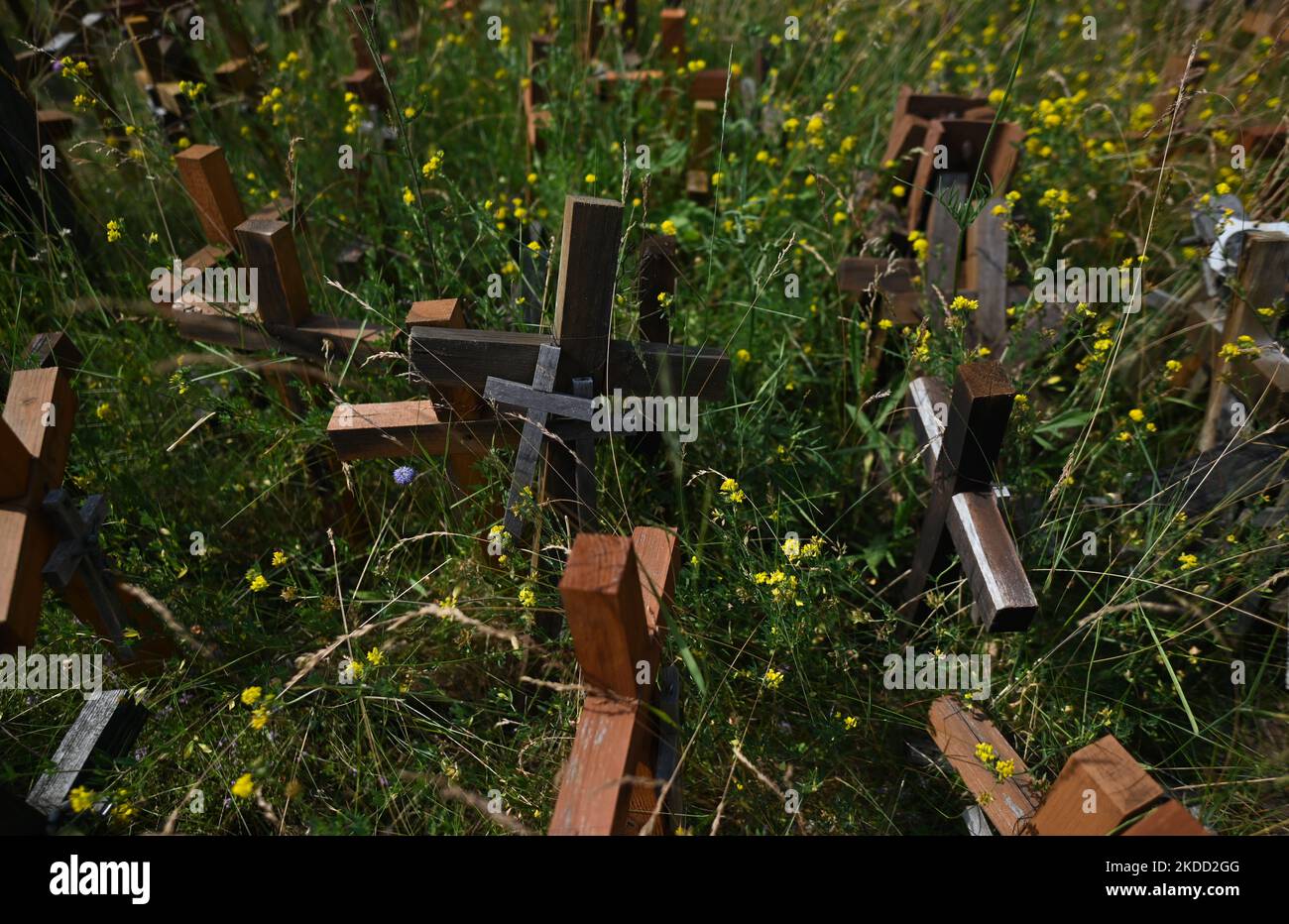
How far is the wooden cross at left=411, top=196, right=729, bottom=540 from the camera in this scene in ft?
6.34

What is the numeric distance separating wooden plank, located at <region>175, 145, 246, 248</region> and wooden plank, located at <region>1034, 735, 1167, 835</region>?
267 cm

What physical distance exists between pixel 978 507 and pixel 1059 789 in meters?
0.76

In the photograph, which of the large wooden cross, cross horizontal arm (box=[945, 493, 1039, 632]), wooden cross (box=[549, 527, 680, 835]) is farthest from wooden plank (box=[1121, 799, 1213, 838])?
the large wooden cross

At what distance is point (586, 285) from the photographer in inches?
79.5

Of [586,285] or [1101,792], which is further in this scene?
[586,285]

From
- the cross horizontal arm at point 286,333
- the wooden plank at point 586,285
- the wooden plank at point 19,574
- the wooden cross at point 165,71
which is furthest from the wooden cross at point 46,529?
the wooden cross at point 165,71

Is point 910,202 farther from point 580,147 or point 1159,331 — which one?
point 580,147

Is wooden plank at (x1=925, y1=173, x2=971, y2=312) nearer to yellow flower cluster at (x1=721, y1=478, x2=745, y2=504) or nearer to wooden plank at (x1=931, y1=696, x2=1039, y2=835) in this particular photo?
yellow flower cluster at (x1=721, y1=478, x2=745, y2=504)

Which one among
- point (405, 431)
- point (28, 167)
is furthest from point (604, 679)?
point (28, 167)

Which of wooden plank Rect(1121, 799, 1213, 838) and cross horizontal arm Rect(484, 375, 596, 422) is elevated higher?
cross horizontal arm Rect(484, 375, 596, 422)

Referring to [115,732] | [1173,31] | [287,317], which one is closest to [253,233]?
[287,317]

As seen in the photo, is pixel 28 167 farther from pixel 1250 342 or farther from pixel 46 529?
pixel 1250 342
